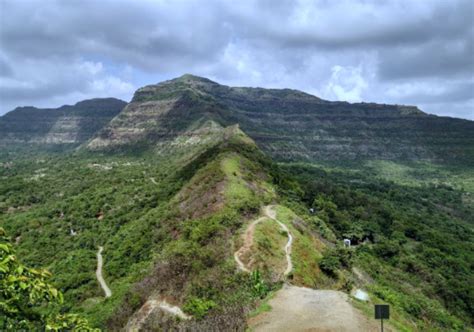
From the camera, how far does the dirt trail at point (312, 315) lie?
22203 millimetres

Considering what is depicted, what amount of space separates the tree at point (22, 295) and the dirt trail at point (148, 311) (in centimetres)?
2228

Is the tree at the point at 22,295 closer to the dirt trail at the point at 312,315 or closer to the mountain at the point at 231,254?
the mountain at the point at 231,254

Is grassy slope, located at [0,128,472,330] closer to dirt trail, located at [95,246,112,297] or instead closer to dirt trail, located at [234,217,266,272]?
dirt trail, located at [234,217,266,272]

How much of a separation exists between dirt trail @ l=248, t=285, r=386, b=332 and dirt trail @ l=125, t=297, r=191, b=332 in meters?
8.47

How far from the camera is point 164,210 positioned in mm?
68250

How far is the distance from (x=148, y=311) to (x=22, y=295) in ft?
86.4

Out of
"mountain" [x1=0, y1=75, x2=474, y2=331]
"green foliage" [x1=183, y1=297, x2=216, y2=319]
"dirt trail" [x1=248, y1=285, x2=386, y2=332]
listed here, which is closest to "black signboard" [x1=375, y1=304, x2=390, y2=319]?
"dirt trail" [x1=248, y1=285, x2=386, y2=332]

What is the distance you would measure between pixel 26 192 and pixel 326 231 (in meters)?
107

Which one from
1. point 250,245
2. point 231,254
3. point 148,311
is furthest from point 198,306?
point 250,245

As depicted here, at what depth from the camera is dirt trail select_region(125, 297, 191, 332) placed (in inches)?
1232

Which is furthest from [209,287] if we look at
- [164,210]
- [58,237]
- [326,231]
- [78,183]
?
[78,183]

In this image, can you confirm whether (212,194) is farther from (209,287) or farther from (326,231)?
(209,287)

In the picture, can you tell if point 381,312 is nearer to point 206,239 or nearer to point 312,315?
point 312,315

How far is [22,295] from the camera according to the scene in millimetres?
8648
